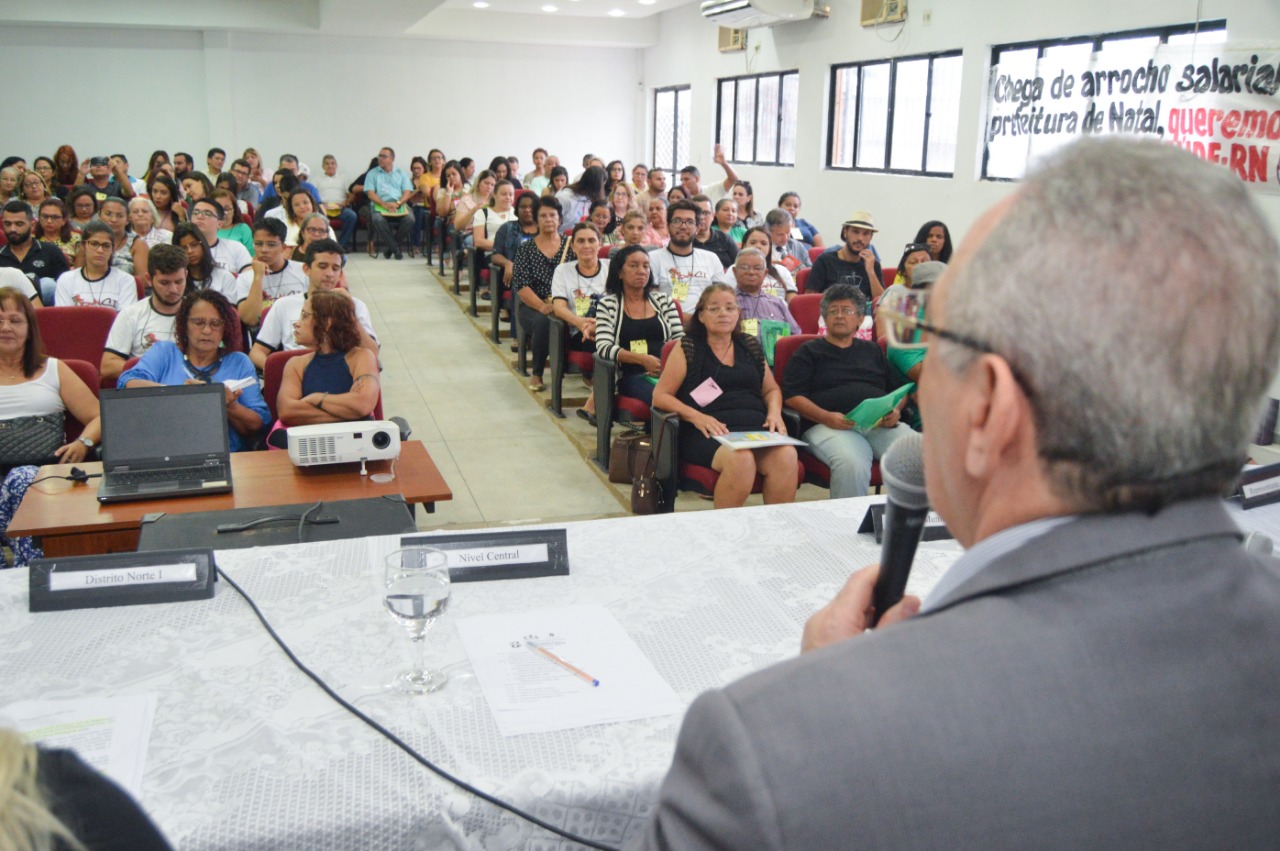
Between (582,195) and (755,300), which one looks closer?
(755,300)

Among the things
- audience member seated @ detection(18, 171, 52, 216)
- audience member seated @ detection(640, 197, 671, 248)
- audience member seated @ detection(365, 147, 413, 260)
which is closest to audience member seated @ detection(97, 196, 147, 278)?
audience member seated @ detection(18, 171, 52, 216)

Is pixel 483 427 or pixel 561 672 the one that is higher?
pixel 561 672

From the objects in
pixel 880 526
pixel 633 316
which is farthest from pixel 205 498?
pixel 633 316

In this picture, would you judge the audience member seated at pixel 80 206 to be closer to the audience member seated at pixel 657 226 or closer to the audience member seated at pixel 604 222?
the audience member seated at pixel 604 222

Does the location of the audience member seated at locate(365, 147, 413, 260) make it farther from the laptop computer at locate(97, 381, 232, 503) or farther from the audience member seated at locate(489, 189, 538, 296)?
the laptop computer at locate(97, 381, 232, 503)

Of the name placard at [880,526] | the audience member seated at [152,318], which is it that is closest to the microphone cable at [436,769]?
the name placard at [880,526]

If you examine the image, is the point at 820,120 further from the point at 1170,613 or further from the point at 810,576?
the point at 1170,613

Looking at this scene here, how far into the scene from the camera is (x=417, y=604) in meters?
1.32

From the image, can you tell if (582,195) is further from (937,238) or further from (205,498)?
(205,498)

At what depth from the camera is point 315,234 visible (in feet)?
20.2

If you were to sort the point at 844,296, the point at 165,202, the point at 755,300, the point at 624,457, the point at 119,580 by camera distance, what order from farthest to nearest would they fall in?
1. the point at 165,202
2. the point at 755,300
3. the point at 624,457
4. the point at 844,296
5. the point at 119,580

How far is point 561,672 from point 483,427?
4504 mm

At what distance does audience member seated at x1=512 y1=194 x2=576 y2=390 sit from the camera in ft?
20.8

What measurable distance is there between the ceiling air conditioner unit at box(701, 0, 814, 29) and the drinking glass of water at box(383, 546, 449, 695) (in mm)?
9920
